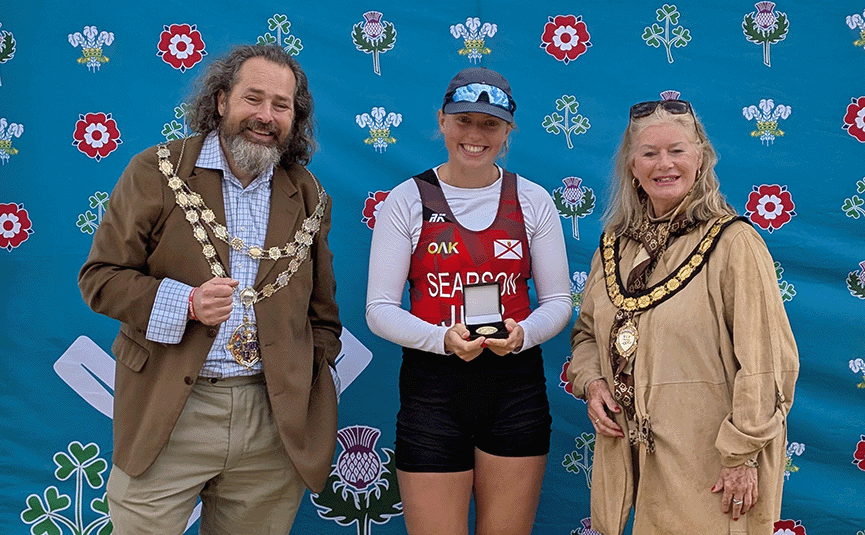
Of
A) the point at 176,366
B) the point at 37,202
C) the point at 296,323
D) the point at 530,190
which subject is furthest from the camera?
the point at 37,202

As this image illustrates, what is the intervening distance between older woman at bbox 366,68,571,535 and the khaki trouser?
0.41 metres

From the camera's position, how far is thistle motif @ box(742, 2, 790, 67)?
3158 millimetres

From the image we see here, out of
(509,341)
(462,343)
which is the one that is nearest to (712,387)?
(509,341)

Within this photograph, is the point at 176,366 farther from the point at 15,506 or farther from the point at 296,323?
the point at 15,506

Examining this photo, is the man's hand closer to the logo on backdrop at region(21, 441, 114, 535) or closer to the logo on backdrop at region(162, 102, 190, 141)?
the logo on backdrop at region(162, 102, 190, 141)

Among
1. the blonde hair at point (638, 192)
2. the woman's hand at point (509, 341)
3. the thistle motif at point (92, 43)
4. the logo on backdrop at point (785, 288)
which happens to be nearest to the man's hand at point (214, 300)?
the woman's hand at point (509, 341)

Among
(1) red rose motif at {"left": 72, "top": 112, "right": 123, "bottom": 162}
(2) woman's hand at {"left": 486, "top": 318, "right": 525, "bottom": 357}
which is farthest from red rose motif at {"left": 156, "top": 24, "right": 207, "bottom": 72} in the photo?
(2) woman's hand at {"left": 486, "top": 318, "right": 525, "bottom": 357}

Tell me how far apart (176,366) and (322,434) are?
1.70 ft

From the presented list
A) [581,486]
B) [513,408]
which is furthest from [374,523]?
[513,408]

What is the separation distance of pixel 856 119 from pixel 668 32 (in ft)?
2.70

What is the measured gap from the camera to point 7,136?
10.2 ft

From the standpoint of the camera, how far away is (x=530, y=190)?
8.45ft

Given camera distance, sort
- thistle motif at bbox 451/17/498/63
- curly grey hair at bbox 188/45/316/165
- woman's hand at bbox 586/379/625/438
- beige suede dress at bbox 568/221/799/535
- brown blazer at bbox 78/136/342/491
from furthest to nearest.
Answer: thistle motif at bbox 451/17/498/63
curly grey hair at bbox 188/45/316/165
woman's hand at bbox 586/379/625/438
brown blazer at bbox 78/136/342/491
beige suede dress at bbox 568/221/799/535

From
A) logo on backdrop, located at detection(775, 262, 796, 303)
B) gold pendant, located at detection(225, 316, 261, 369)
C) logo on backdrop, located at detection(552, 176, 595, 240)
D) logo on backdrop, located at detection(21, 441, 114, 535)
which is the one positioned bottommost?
logo on backdrop, located at detection(21, 441, 114, 535)
